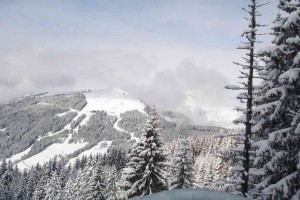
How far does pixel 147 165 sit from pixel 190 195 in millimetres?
24710

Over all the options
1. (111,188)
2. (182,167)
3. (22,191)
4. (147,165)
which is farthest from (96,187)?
(22,191)

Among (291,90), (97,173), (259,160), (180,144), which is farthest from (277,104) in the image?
(97,173)

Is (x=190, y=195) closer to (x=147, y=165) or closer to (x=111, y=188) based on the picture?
(x=147, y=165)

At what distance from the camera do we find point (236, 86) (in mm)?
17109

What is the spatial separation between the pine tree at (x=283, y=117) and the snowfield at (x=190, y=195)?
761 cm

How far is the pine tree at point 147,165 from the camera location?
30.9m

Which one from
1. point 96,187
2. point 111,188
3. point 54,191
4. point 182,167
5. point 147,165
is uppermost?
point 147,165

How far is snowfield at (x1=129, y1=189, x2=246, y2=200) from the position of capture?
249 inches

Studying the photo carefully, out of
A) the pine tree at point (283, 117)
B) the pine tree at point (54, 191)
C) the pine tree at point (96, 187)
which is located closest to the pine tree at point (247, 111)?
the pine tree at point (283, 117)

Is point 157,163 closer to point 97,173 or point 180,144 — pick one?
point 180,144

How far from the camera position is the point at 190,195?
6.50 metres

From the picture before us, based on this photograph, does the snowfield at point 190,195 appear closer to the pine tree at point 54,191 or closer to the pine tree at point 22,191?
the pine tree at point 54,191

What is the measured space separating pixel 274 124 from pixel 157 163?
1688cm

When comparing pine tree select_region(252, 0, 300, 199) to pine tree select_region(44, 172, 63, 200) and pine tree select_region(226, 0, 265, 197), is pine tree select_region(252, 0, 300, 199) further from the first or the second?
pine tree select_region(44, 172, 63, 200)
